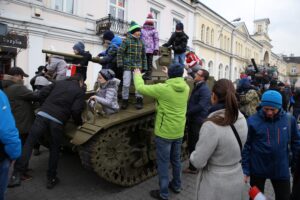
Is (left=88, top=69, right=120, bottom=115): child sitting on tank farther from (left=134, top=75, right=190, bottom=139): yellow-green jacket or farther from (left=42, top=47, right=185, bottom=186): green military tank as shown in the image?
(left=134, top=75, right=190, bottom=139): yellow-green jacket

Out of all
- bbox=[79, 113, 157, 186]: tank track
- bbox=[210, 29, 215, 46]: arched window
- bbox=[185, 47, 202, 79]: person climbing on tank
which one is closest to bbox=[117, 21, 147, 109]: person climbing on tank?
bbox=[79, 113, 157, 186]: tank track

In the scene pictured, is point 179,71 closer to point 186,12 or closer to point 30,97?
point 30,97

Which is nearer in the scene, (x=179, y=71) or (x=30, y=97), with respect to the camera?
(x=179, y=71)

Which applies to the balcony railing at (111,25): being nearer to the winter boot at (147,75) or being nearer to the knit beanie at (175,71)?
the winter boot at (147,75)

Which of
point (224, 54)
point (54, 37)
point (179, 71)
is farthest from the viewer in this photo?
point (224, 54)

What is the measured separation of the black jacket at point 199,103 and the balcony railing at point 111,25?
9672mm

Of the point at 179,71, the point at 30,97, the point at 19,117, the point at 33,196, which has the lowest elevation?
the point at 33,196

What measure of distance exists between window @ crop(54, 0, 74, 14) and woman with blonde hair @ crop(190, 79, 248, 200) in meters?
11.7

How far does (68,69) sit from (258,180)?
452 cm

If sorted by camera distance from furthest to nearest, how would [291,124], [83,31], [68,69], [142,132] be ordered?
[83,31], [68,69], [142,132], [291,124]

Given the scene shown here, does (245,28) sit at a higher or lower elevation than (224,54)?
higher

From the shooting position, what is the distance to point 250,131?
2.98m

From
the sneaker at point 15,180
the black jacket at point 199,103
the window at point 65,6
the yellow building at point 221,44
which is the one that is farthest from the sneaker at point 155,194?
the yellow building at point 221,44

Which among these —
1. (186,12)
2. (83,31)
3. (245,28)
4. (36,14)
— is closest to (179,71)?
(36,14)
